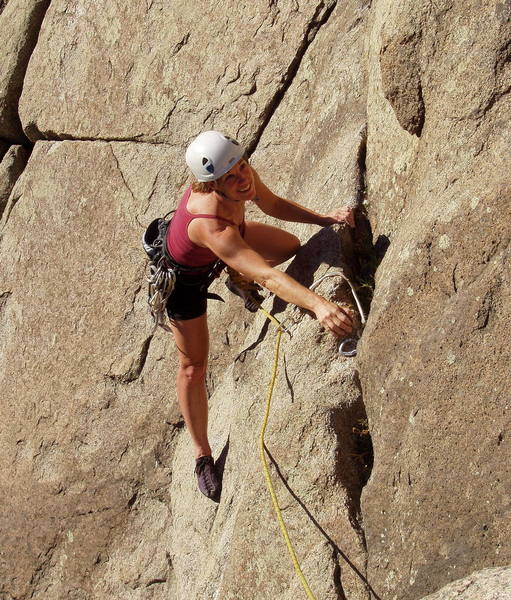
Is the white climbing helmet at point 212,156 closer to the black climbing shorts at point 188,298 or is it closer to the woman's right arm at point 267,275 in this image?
the woman's right arm at point 267,275

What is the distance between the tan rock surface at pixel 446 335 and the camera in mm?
4605

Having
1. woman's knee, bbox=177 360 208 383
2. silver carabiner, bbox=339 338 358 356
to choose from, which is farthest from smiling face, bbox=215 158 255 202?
woman's knee, bbox=177 360 208 383

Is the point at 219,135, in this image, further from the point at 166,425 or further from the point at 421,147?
the point at 166,425

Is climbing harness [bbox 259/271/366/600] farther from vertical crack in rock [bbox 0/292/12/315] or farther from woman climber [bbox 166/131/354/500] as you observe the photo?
vertical crack in rock [bbox 0/292/12/315]

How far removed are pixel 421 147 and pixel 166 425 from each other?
3.58 meters

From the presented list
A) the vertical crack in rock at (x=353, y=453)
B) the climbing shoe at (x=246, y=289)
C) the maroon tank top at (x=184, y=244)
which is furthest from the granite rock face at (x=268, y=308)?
the maroon tank top at (x=184, y=244)

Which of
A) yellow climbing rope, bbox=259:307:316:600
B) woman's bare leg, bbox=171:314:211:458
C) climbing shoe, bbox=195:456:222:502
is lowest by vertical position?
climbing shoe, bbox=195:456:222:502

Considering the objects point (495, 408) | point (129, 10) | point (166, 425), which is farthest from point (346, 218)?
point (129, 10)

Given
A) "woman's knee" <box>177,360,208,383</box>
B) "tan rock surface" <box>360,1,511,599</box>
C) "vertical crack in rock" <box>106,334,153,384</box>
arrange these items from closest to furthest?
"tan rock surface" <box>360,1,511,599</box> → "woman's knee" <box>177,360,208,383</box> → "vertical crack in rock" <box>106,334,153,384</box>

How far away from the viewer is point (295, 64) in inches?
315

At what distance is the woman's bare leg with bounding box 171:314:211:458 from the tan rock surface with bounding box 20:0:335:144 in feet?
7.52

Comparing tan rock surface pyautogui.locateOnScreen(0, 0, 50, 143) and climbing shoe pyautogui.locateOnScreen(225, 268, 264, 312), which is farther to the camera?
tan rock surface pyautogui.locateOnScreen(0, 0, 50, 143)

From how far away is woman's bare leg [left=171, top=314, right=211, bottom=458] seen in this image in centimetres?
661

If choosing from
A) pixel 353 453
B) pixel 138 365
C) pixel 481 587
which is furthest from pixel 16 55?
pixel 481 587
